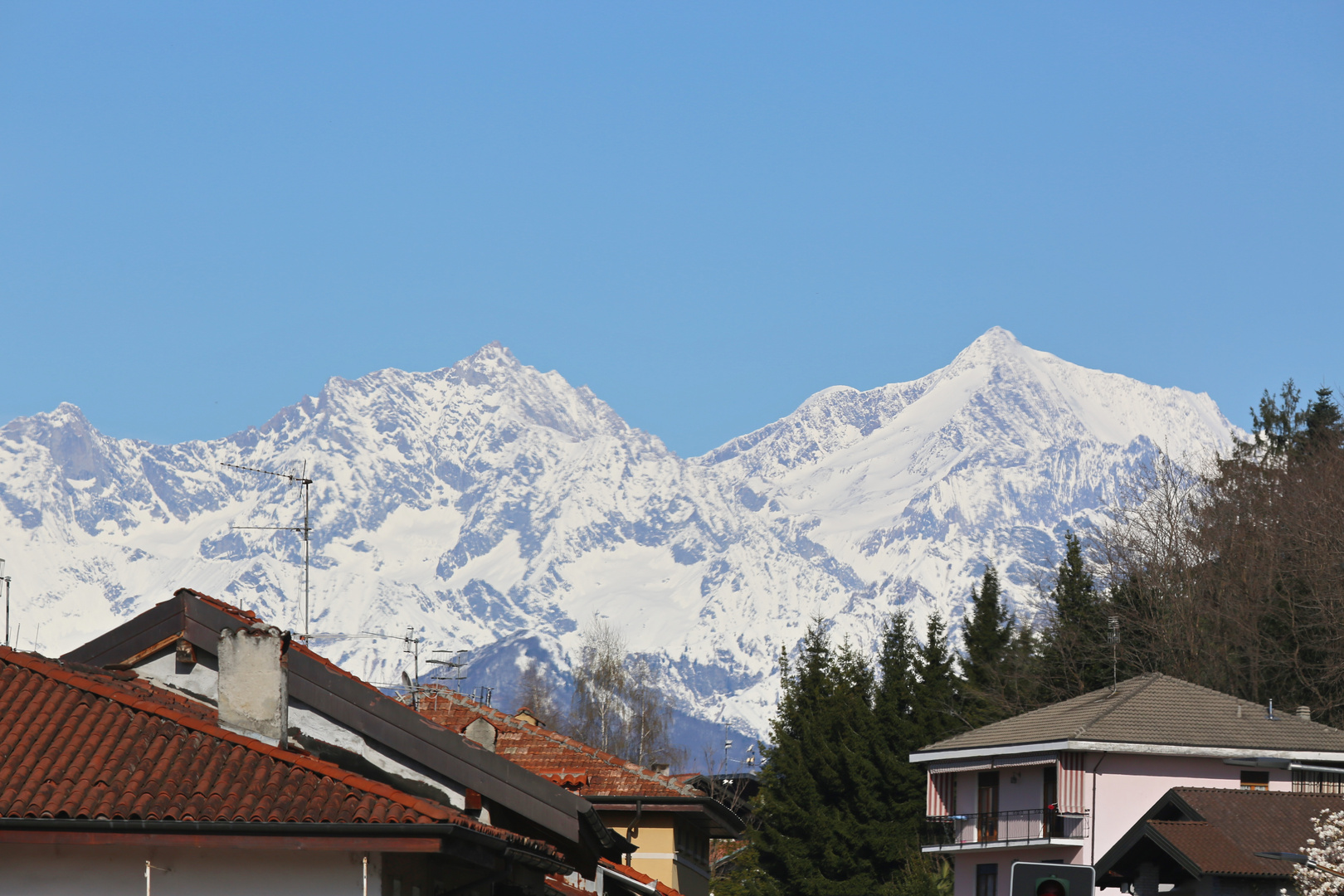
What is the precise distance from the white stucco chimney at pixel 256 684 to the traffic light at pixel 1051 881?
5.94 metres

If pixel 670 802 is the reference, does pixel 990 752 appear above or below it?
above

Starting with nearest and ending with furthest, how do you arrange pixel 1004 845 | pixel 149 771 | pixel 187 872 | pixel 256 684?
pixel 187 872 → pixel 149 771 → pixel 256 684 → pixel 1004 845

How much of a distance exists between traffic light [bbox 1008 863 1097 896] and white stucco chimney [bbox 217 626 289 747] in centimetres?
594

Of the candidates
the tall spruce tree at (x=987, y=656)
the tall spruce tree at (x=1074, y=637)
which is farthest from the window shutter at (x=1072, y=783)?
the tall spruce tree at (x=987, y=656)

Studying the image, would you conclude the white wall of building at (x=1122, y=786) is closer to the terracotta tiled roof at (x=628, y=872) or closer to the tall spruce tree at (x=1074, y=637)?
the tall spruce tree at (x=1074, y=637)

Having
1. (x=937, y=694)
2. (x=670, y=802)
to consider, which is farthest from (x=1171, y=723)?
(x=937, y=694)

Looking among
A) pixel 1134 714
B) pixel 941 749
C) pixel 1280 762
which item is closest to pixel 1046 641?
pixel 941 749

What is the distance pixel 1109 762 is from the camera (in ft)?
177

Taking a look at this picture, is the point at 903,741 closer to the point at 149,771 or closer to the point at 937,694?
the point at 937,694

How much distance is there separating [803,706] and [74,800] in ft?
239

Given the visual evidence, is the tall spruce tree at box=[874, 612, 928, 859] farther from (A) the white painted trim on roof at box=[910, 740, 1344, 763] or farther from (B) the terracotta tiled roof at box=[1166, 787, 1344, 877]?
(B) the terracotta tiled roof at box=[1166, 787, 1344, 877]

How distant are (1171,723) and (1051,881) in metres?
42.3

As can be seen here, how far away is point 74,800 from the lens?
13.2 meters

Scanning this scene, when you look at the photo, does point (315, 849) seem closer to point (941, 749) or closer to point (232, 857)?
point (232, 857)
